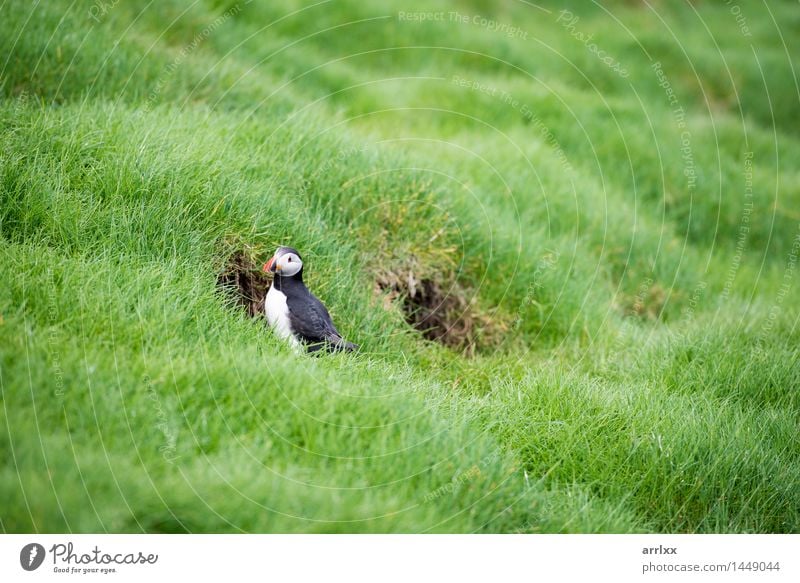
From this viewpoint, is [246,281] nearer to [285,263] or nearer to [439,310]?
[285,263]

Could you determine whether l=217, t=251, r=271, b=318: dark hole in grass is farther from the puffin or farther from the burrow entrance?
the burrow entrance

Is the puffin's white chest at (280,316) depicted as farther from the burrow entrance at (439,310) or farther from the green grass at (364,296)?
the burrow entrance at (439,310)

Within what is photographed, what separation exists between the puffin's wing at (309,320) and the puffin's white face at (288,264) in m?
0.15

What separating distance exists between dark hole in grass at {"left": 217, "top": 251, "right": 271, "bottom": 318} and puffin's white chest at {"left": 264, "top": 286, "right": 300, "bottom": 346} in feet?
0.79

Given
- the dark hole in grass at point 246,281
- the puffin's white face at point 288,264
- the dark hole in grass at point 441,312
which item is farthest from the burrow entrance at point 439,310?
the puffin's white face at point 288,264

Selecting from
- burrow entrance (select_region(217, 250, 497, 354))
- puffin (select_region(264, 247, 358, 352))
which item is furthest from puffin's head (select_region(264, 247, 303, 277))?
burrow entrance (select_region(217, 250, 497, 354))

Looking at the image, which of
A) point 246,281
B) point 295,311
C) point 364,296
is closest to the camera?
point 295,311

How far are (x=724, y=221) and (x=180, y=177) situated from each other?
Answer: 19.3 ft

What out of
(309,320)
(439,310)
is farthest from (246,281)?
(439,310)

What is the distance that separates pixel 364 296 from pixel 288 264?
85cm

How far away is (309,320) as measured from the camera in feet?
12.1

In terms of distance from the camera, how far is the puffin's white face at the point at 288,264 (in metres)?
3.70
